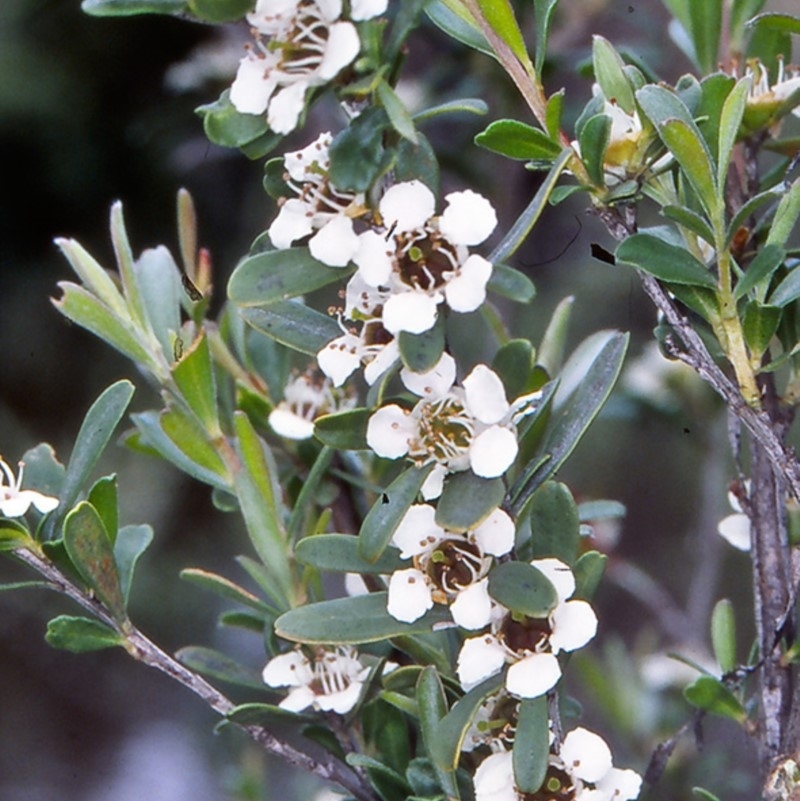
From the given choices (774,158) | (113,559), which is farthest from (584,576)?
(774,158)

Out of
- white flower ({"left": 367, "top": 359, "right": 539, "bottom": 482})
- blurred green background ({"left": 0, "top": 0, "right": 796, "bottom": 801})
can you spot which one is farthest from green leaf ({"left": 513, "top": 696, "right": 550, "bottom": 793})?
blurred green background ({"left": 0, "top": 0, "right": 796, "bottom": 801})

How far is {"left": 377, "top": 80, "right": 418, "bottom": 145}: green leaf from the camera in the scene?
46cm

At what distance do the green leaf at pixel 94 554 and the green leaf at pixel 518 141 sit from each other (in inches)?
10.0

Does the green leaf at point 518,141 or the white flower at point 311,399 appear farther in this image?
the white flower at point 311,399

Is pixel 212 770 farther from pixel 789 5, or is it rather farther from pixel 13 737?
pixel 789 5

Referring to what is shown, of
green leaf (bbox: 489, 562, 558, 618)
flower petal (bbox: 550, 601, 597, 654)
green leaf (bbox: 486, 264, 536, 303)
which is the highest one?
green leaf (bbox: 486, 264, 536, 303)

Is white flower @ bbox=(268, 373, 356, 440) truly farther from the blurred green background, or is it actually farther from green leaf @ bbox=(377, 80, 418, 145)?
the blurred green background

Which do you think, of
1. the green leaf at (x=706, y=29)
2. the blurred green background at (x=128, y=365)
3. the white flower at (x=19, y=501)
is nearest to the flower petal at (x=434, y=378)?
the white flower at (x=19, y=501)

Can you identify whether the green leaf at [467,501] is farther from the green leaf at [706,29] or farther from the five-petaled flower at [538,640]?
the green leaf at [706,29]

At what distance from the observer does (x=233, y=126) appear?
0.50 m

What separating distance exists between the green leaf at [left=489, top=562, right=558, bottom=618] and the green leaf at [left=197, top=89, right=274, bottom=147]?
0.21 metres

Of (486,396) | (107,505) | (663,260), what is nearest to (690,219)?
(663,260)

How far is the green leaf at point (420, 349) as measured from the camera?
0.48 m

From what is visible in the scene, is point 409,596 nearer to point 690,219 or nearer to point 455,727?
point 455,727
